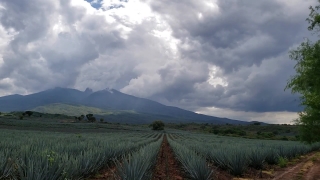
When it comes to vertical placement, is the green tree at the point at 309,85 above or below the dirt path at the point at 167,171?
above

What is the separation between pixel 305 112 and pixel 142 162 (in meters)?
18.9

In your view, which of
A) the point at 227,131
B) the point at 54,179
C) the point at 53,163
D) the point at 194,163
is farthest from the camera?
the point at 227,131

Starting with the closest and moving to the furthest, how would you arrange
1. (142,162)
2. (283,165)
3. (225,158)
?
(142,162) → (225,158) → (283,165)

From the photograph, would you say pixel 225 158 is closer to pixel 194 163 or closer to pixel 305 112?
pixel 194 163

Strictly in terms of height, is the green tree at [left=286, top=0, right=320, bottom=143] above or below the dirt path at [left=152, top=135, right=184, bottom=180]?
above

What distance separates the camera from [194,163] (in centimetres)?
831

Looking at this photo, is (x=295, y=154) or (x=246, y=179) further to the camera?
(x=295, y=154)

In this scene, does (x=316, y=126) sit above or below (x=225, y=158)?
above

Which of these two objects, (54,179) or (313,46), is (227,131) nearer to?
(313,46)

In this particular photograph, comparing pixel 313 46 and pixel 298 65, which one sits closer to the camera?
pixel 313 46

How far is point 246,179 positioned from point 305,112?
14852 mm

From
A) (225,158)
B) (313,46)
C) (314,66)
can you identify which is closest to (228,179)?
(225,158)

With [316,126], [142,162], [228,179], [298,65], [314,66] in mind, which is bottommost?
[228,179]

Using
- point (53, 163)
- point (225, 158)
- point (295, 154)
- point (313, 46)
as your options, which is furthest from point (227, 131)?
point (53, 163)
